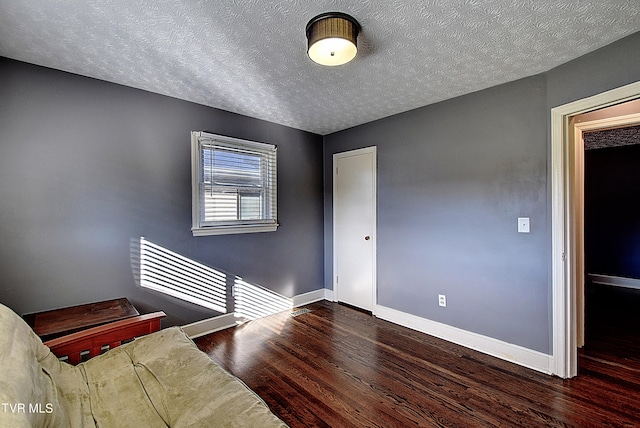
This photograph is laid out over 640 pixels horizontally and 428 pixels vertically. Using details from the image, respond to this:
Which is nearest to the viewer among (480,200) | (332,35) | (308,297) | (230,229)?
(332,35)

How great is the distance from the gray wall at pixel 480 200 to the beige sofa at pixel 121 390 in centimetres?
233

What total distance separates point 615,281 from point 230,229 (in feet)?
20.8

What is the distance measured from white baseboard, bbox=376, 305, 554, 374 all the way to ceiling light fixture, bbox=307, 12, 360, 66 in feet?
8.80

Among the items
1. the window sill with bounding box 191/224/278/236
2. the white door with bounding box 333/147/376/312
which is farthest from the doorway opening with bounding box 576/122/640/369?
the window sill with bounding box 191/224/278/236

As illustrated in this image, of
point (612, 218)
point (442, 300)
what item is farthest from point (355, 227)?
point (612, 218)

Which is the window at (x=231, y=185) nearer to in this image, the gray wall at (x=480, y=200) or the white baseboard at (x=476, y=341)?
the gray wall at (x=480, y=200)

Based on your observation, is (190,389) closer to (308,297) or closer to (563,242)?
(563,242)

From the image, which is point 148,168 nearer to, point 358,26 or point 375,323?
point 358,26

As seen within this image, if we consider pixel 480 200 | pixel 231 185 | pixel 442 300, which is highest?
pixel 231 185

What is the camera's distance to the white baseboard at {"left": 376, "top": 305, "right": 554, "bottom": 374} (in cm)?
239

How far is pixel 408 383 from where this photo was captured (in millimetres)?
2217

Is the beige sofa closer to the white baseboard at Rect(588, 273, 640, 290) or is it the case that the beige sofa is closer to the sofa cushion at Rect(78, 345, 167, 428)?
the sofa cushion at Rect(78, 345, 167, 428)

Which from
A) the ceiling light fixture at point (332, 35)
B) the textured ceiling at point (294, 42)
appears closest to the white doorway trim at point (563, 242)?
the textured ceiling at point (294, 42)

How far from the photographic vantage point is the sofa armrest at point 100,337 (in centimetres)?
161
